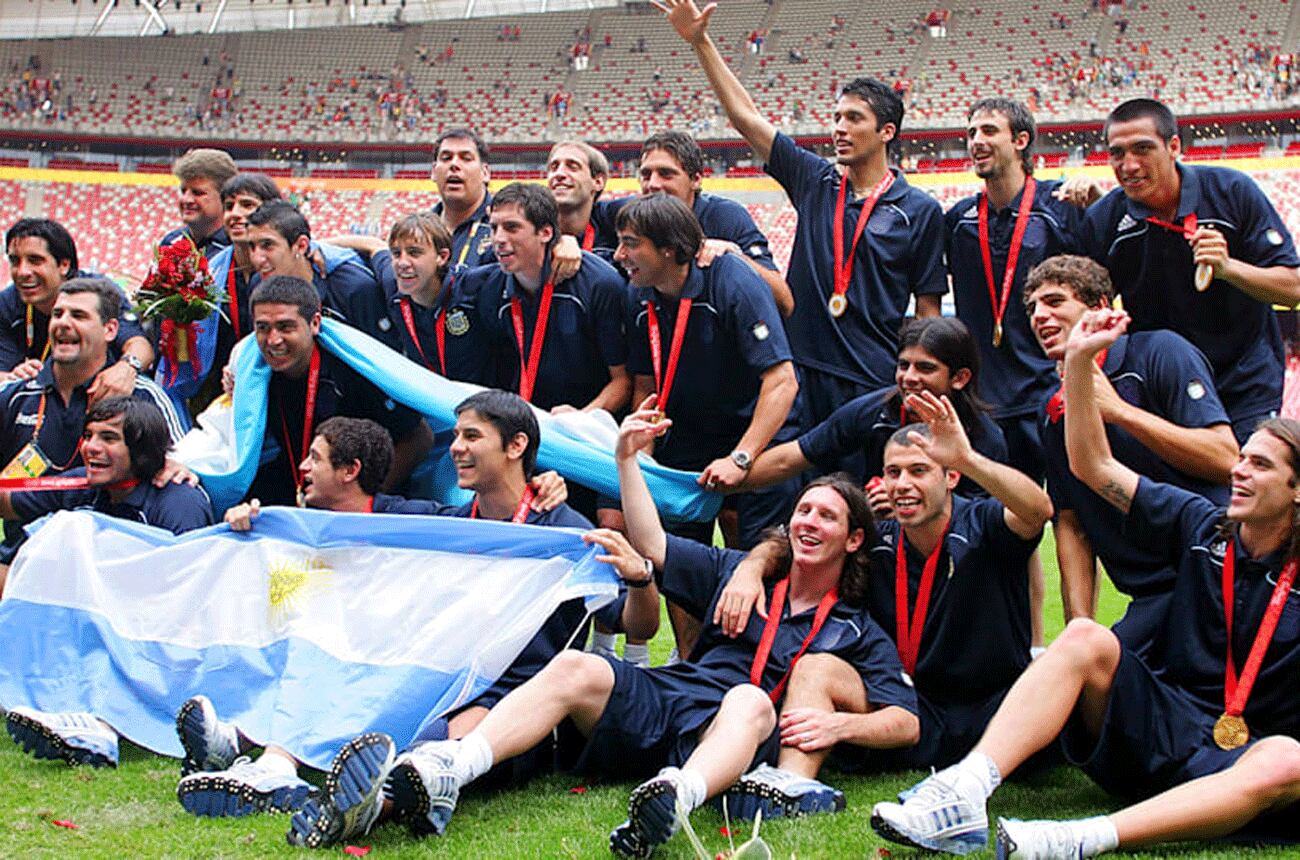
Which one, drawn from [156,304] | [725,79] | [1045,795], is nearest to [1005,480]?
[1045,795]

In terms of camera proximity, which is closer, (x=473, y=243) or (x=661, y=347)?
(x=661, y=347)

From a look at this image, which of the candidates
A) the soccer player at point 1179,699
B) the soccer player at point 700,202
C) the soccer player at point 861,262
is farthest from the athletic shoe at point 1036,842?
the soccer player at point 700,202

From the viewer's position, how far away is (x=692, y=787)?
352cm

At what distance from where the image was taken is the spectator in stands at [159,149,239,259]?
6.92m

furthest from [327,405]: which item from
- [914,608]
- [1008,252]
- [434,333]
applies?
[1008,252]

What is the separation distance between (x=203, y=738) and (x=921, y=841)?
87.6 inches

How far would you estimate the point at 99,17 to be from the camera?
41438 millimetres

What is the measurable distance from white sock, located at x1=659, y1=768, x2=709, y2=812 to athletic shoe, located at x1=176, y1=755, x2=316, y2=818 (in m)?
1.13

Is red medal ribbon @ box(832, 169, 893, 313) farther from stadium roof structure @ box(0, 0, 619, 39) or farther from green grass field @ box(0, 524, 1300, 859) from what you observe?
stadium roof structure @ box(0, 0, 619, 39)

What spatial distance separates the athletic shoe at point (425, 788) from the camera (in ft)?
11.7

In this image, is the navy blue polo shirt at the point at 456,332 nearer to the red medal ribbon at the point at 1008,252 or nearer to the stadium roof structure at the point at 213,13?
the red medal ribbon at the point at 1008,252

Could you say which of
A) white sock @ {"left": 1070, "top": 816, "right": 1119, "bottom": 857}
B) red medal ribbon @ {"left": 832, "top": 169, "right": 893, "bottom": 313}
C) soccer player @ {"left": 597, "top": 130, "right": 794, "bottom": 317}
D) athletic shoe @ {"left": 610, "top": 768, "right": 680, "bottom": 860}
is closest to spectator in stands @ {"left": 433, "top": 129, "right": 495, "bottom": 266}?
soccer player @ {"left": 597, "top": 130, "right": 794, "bottom": 317}

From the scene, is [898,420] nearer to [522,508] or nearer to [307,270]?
[522,508]

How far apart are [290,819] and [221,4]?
41379 mm
